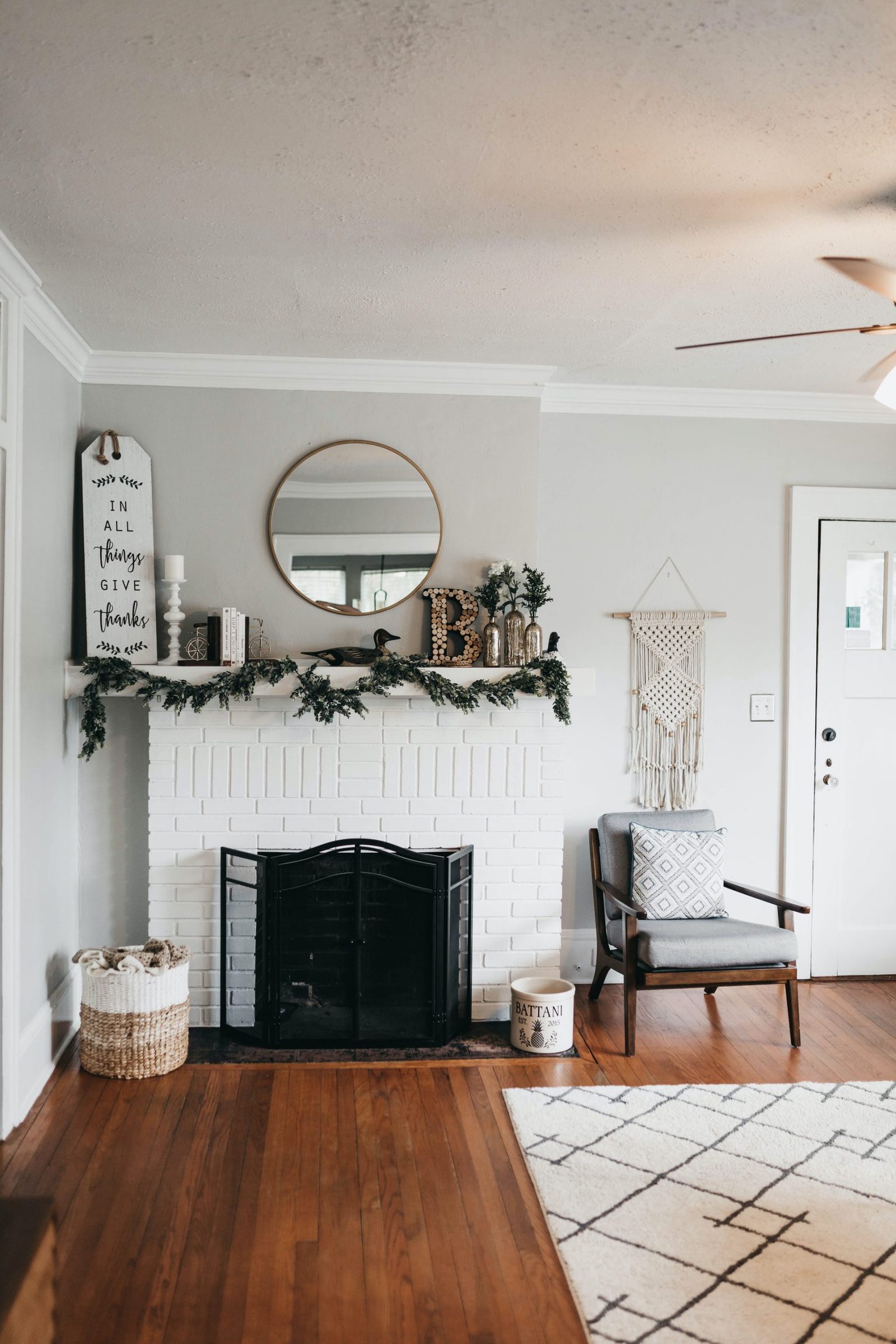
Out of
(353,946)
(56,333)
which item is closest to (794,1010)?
(353,946)

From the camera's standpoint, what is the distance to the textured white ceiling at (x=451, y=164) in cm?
184

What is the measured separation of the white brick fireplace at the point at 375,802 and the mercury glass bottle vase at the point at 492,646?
0.63 ft

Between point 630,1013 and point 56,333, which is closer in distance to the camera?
point 56,333

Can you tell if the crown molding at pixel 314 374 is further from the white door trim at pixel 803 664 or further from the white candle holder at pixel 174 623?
the white candle holder at pixel 174 623

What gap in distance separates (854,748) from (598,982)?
1584 millimetres

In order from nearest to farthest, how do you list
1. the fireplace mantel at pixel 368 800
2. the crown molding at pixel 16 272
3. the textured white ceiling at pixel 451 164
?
the textured white ceiling at pixel 451 164, the crown molding at pixel 16 272, the fireplace mantel at pixel 368 800

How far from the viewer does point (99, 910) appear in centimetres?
404

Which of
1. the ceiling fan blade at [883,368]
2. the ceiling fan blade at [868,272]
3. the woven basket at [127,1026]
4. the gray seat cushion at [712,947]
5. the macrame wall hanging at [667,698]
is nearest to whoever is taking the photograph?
the ceiling fan blade at [868,272]

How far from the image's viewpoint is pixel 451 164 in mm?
2342

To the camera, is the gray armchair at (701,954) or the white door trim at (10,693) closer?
the white door trim at (10,693)

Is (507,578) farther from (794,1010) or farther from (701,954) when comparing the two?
(794,1010)

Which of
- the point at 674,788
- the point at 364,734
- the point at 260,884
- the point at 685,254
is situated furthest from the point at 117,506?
the point at 674,788

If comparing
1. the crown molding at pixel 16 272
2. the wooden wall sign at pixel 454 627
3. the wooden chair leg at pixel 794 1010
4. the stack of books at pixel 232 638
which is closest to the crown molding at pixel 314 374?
the crown molding at pixel 16 272

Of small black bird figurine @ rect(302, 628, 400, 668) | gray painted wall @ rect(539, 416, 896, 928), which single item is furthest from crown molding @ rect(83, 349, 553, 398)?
small black bird figurine @ rect(302, 628, 400, 668)
